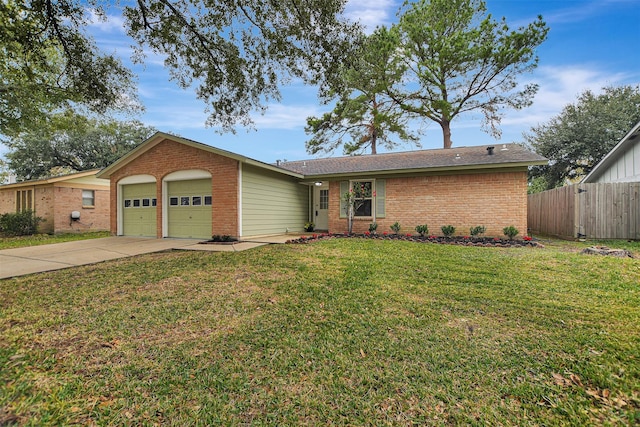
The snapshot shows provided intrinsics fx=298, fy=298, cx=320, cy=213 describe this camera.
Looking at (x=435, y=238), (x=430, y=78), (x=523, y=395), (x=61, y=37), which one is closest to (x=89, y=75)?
(x=61, y=37)

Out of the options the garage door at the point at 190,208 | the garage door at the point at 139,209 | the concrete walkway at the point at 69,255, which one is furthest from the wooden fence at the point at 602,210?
the garage door at the point at 139,209

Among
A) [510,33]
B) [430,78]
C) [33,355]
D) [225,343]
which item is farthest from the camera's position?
[430,78]

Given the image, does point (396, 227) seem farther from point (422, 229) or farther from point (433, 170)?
point (433, 170)

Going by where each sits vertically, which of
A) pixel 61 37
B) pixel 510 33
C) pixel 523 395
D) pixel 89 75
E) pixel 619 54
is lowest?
pixel 523 395

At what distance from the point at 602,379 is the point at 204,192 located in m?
11.1

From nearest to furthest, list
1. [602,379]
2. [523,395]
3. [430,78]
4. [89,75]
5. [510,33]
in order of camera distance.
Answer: [523,395]
[602,379]
[89,75]
[510,33]
[430,78]

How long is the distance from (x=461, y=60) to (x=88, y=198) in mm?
23382

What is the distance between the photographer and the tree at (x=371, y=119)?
17.7 metres

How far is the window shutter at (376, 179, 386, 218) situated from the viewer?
11977 millimetres

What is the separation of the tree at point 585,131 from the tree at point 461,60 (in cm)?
622

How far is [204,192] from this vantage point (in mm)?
11125

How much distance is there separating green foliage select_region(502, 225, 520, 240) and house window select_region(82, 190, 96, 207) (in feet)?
68.2

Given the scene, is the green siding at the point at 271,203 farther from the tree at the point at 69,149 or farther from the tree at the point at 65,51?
the tree at the point at 69,149

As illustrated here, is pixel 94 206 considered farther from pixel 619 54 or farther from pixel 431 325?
pixel 619 54
